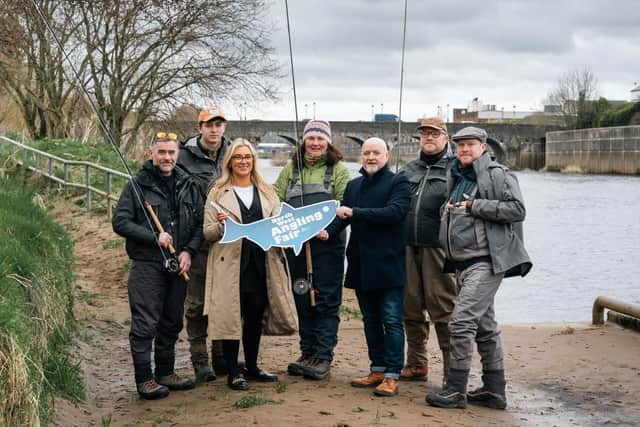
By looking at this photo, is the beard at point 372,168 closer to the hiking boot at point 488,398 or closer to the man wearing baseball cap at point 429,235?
the man wearing baseball cap at point 429,235

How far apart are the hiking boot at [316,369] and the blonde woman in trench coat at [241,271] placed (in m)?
0.52

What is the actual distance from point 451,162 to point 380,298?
109 cm

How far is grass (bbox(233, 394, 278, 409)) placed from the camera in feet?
19.4

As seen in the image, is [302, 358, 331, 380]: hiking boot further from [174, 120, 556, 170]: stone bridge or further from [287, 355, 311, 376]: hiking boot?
[174, 120, 556, 170]: stone bridge

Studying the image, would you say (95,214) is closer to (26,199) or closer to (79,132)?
(26,199)

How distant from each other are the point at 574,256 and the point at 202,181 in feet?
60.3

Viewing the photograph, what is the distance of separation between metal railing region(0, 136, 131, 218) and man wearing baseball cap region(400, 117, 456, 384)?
29.1 feet

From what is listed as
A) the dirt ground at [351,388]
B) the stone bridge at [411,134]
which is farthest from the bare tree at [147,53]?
the stone bridge at [411,134]

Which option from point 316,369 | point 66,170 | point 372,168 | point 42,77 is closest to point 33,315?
point 316,369

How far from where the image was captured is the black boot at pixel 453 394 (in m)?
6.26

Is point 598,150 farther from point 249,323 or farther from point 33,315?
point 33,315

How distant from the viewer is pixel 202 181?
268 inches

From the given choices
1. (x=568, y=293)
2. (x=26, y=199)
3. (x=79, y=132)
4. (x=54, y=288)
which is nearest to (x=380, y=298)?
(x=54, y=288)

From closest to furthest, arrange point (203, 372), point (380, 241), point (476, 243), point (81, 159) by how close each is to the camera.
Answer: point (476, 243) → point (380, 241) → point (203, 372) → point (81, 159)
